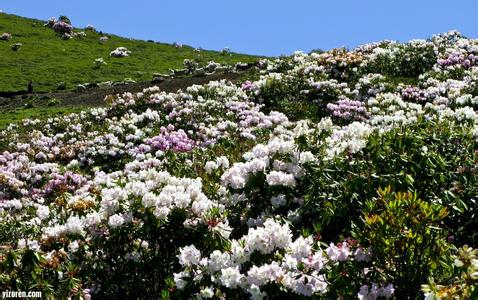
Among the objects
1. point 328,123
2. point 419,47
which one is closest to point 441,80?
point 419,47

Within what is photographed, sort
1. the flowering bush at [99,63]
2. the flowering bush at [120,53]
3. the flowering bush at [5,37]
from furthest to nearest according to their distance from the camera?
the flowering bush at [5,37], the flowering bush at [120,53], the flowering bush at [99,63]

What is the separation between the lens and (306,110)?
20.8 meters

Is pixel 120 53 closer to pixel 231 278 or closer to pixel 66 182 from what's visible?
pixel 66 182

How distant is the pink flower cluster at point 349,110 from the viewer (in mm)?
18875

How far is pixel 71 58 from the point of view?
58.2 m

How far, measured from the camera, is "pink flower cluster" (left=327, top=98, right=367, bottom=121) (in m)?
18.9

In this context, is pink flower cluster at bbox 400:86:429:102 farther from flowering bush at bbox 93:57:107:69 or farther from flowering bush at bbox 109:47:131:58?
flowering bush at bbox 109:47:131:58

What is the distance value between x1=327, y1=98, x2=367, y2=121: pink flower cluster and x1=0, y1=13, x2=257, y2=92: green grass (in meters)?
32.0

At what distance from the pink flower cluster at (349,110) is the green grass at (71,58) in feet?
105

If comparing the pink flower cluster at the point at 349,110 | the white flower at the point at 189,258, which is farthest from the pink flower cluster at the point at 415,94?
the white flower at the point at 189,258

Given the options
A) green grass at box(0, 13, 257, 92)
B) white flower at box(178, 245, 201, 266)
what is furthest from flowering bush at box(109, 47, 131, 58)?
white flower at box(178, 245, 201, 266)

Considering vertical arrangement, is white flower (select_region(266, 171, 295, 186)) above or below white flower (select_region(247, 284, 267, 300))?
above

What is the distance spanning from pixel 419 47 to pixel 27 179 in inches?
818

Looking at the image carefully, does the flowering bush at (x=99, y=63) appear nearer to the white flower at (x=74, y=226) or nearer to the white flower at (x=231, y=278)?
the white flower at (x=74, y=226)
